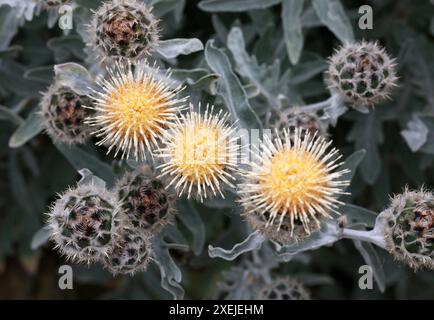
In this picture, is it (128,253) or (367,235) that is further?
(367,235)

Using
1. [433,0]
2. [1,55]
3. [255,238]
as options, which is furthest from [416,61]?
[1,55]

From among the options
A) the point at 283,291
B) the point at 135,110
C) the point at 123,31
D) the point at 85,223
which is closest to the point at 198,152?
the point at 135,110

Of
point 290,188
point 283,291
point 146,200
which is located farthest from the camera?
point 283,291

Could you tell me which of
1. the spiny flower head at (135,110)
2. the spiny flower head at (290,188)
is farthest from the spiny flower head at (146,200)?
the spiny flower head at (290,188)

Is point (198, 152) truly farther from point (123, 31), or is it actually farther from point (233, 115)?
point (123, 31)

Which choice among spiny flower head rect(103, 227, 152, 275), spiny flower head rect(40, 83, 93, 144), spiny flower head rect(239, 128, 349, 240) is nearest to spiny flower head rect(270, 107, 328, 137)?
spiny flower head rect(239, 128, 349, 240)
